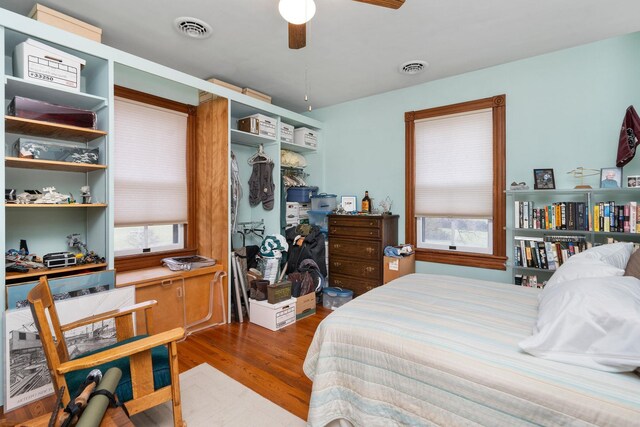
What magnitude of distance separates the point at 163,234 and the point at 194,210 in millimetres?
422

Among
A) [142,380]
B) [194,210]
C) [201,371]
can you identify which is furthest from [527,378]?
[194,210]

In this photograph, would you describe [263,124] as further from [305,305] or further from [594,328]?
[594,328]

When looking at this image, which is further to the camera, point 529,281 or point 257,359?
point 529,281

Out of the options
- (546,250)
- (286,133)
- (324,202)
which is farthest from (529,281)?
(286,133)

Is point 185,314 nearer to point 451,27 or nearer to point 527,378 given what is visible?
point 527,378

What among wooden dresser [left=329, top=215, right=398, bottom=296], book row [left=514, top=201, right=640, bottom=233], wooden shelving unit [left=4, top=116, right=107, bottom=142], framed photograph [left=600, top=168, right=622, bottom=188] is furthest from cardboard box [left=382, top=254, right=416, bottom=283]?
wooden shelving unit [left=4, top=116, right=107, bottom=142]

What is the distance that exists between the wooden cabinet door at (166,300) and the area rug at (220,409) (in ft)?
2.55

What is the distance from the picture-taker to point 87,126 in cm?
238

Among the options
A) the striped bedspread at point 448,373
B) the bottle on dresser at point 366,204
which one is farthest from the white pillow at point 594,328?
the bottle on dresser at point 366,204

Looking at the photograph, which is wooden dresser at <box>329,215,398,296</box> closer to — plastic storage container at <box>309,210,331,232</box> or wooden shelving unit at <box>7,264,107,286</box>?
plastic storage container at <box>309,210,331,232</box>

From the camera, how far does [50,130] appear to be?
2.31 meters

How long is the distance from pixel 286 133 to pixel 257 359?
2.83m

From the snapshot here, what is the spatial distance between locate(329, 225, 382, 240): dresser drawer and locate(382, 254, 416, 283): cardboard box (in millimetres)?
304

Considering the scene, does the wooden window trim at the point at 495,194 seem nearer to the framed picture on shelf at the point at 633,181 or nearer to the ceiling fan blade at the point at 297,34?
the framed picture on shelf at the point at 633,181
